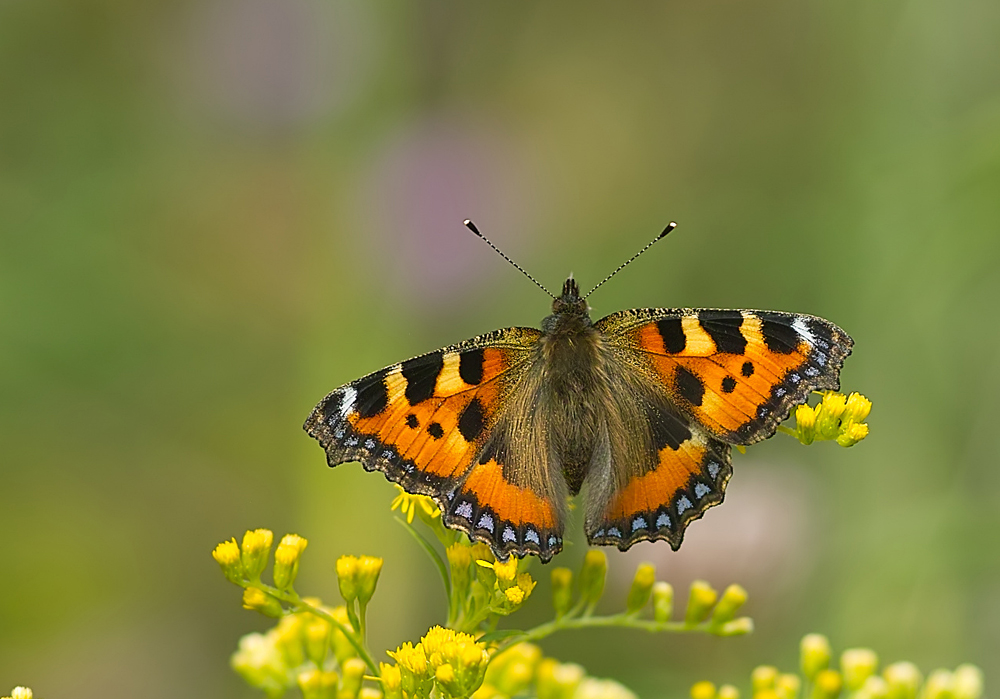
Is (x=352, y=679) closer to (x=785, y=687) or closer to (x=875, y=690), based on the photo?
(x=785, y=687)

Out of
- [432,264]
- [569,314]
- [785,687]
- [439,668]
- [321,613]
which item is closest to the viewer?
[439,668]

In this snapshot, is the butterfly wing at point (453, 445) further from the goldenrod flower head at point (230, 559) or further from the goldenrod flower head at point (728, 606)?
the goldenrod flower head at point (728, 606)

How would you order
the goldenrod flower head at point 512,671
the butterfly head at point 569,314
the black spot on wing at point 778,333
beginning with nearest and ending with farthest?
the black spot on wing at point 778,333
the goldenrod flower head at point 512,671
the butterfly head at point 569,314

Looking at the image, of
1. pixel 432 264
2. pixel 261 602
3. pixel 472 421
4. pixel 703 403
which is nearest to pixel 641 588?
pixel 703 403

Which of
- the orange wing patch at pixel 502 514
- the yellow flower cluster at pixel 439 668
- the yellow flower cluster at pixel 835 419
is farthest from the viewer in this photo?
the yellow flower cluster at pixel 835 419

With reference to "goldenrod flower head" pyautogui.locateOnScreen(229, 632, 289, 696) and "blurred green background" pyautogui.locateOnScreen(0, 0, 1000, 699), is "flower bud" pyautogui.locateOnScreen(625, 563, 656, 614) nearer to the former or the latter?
"goldenrod flower head" pyautogui.locateOnScreen(229, 632, 289, 696)

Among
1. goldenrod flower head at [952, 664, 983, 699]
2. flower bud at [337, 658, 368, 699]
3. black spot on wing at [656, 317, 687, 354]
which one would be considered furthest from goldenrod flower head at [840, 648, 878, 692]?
flower bud at [337, 658, 368, 699]

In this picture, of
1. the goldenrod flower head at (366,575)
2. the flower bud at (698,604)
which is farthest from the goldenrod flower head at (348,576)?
the flower bud at (698,604)

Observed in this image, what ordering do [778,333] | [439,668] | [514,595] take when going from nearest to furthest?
[439,668], [514,595], [778,333]
